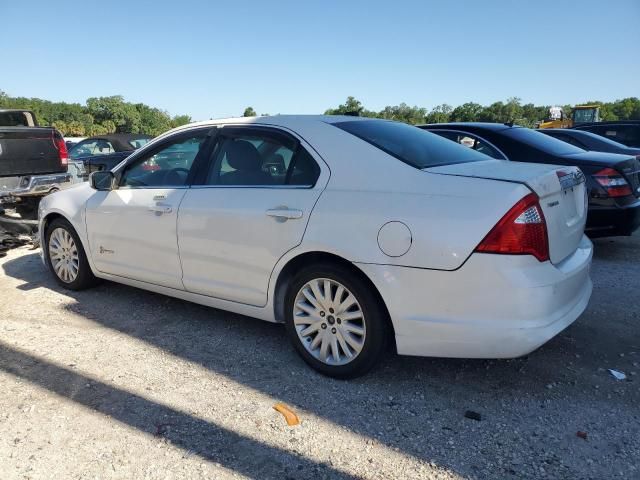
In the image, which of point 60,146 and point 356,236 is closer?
point 356,236

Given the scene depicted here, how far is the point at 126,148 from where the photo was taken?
38.9 ft

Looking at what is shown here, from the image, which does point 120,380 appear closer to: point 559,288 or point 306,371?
point 306,371

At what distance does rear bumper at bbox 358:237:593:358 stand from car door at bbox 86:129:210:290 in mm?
1742

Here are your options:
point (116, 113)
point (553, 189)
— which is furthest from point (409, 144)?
point (116, 113)

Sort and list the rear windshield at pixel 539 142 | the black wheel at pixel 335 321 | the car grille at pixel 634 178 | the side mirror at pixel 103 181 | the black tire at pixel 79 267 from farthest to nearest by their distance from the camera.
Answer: the rear windshield at pixel 539 142 → the car grille at pixel 634 178 → the black tire at pixel 79 267 → the side mirror at pixel 103 181 → the black wheel at pixel 335 321

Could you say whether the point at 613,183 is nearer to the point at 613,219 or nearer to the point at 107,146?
the point at 613,219

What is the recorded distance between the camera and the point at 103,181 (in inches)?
173

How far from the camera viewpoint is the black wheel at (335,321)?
2.95 metres

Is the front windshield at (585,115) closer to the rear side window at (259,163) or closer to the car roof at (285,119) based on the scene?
the car roof at (285,119)

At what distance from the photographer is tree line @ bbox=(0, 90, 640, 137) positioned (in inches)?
2793

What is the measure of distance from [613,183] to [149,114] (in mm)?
99789

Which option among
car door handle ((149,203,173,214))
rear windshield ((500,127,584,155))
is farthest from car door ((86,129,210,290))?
rear windshield ((500,127,584,155))

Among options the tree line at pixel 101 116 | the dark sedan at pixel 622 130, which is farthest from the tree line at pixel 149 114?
the dark sedan at pixel 622 130

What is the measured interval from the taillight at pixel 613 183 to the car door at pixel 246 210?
3747 mm
